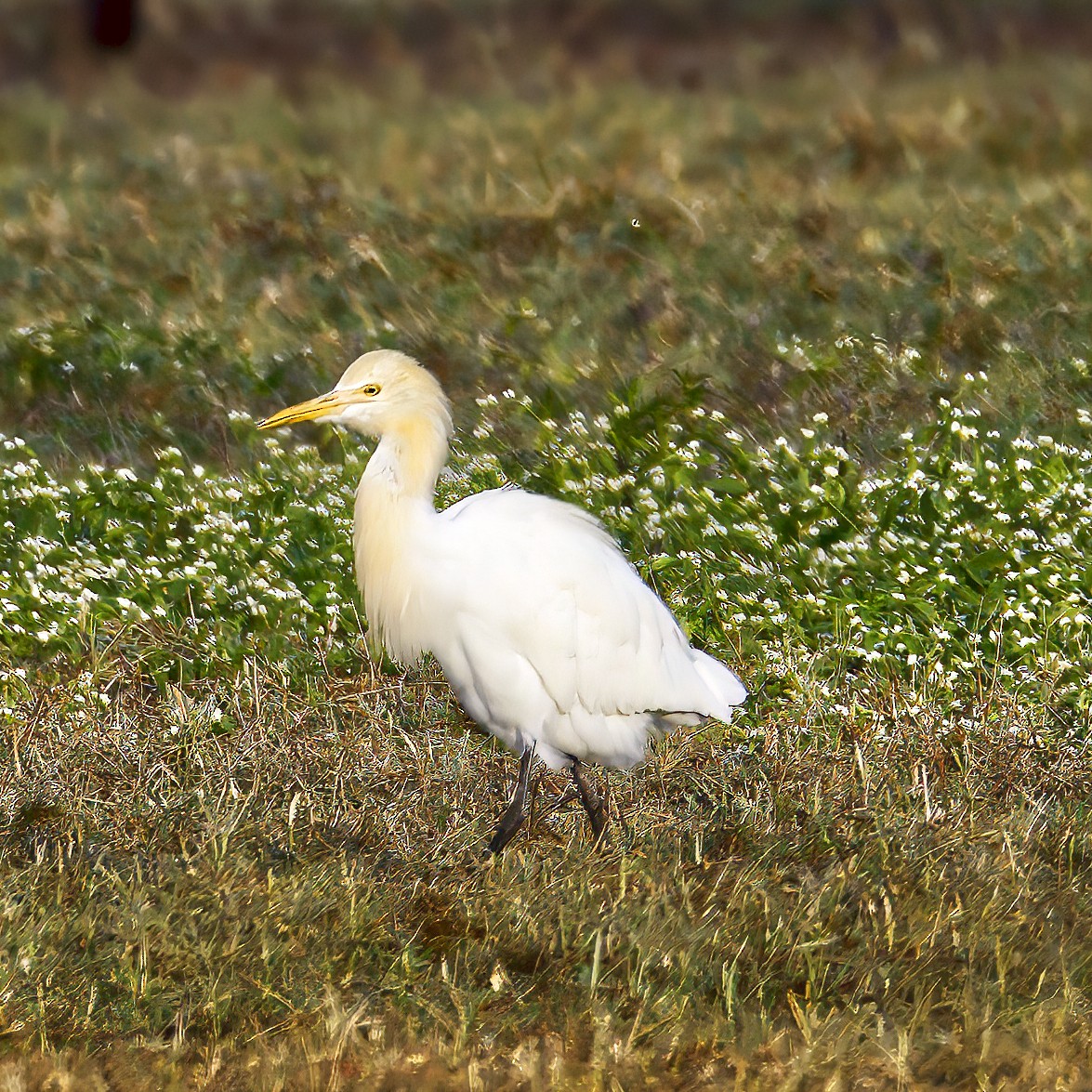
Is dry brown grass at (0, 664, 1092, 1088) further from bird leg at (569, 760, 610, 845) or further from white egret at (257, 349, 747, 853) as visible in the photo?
white egret at (257, 349, 747, 853)

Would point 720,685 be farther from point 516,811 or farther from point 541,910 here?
point 541,910

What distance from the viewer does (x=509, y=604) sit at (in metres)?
4.27

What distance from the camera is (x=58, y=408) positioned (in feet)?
23.8

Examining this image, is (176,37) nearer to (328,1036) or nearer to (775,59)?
(775,59)

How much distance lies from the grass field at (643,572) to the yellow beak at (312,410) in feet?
2.68

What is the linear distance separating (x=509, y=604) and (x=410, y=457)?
1.43 ft

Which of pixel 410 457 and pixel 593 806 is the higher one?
pixel 410 457

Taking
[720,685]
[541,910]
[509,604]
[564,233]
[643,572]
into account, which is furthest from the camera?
[564,233]

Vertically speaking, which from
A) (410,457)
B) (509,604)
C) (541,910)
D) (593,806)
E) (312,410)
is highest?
(312,410)

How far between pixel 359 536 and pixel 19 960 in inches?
56.4

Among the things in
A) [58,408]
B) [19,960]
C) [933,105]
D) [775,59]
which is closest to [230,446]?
[58,408]

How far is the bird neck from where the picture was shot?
4.20 m

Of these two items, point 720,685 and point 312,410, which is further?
point 720,685

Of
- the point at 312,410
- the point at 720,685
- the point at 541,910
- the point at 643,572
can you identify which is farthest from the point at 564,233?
the point at 541,910
